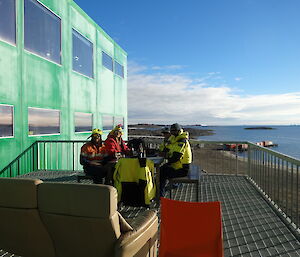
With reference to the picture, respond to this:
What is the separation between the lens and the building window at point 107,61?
13.8m

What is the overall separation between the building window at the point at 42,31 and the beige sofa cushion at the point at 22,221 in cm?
667

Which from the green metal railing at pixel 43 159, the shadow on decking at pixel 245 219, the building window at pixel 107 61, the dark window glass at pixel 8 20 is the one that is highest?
the building window at pixel 107 61

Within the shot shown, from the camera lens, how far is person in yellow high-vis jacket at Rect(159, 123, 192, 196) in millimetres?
4977

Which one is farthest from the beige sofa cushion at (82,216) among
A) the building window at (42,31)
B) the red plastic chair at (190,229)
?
the building window at (42,31)

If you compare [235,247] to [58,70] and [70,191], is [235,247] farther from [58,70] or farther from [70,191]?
[58,70]

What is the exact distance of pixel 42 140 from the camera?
8.67m

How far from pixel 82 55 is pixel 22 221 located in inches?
393

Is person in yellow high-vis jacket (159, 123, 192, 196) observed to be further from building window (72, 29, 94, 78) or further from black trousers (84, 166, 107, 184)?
building window (72, 29, 94, 78)

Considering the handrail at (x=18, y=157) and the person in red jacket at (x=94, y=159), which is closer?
the person in red jacket at (x=94, y=159)

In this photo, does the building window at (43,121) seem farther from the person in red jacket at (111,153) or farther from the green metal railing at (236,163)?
the person in red jacket at (111,153)

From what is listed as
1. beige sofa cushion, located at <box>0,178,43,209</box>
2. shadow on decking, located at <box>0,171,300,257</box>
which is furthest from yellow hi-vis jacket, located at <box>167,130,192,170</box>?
beige sofa cushion, located at <box>0,178,43,209</box>

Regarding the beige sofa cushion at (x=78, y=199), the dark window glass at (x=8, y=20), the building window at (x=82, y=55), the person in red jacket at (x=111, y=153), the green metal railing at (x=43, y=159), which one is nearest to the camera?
the beige sofa cushion at (x=78, y=199)

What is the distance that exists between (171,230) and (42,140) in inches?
290

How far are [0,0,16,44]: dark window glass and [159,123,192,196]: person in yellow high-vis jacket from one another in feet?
17.9
